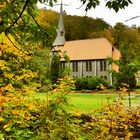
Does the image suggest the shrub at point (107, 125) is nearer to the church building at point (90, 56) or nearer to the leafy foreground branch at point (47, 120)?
the leafy foreground branch at point (47, 120)

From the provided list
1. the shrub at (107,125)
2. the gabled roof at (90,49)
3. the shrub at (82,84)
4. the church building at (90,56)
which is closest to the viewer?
the shrub at (107,125)

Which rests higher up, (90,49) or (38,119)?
(90,49)

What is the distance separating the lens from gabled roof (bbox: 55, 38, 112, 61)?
2294 inches

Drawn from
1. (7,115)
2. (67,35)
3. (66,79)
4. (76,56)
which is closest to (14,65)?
(66,79)

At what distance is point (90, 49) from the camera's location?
198 feet

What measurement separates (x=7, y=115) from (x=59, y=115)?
0.86 metres

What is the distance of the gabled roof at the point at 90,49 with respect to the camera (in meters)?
58.3

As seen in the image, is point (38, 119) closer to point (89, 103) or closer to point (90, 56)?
point (89, 103)

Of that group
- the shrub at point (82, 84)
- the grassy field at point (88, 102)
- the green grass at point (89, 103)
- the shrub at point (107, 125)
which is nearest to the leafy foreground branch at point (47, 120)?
the shrub at point (107, 125)

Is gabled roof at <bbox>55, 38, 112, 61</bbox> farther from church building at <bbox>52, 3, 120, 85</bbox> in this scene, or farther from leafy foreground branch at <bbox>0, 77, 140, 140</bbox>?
leafy foreground branch at <bbox>0, 77, 140, 140</bbox>

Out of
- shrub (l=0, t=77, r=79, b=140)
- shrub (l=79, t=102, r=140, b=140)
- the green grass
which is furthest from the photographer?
the green grass

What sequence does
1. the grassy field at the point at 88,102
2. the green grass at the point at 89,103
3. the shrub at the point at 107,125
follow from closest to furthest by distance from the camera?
the shrub at the point at 107,125 < the grassy field at the point at 88,102 < the green grass at the point at 89,103

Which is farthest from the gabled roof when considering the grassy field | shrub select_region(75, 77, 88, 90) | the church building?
the grassy field

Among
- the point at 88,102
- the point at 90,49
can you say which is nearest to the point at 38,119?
the point at 88,102
